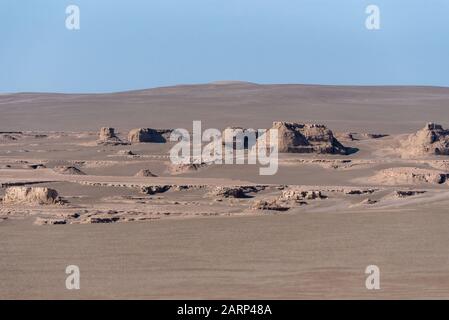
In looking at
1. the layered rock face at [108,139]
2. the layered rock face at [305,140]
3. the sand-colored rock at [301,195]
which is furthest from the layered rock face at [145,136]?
the sand-colored rock at [301,195]

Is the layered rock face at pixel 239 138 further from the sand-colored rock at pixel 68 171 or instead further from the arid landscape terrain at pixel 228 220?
the sand-colored rock at pixel 68 171

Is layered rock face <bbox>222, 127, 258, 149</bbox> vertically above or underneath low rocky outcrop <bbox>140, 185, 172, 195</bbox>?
above

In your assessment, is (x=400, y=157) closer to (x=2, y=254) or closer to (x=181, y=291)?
(x=2, y=254)

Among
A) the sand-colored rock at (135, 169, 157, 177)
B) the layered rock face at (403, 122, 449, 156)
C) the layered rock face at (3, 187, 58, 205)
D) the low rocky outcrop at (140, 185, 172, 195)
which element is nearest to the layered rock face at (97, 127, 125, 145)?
the layered rock face at (403, 122, 449, 156)

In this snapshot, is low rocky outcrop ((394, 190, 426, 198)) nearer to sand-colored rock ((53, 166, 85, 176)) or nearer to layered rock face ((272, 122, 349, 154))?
sand-colored rock ((53, 166, 85, 176))

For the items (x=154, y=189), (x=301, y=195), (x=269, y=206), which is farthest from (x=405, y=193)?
(x=154, y=189)
